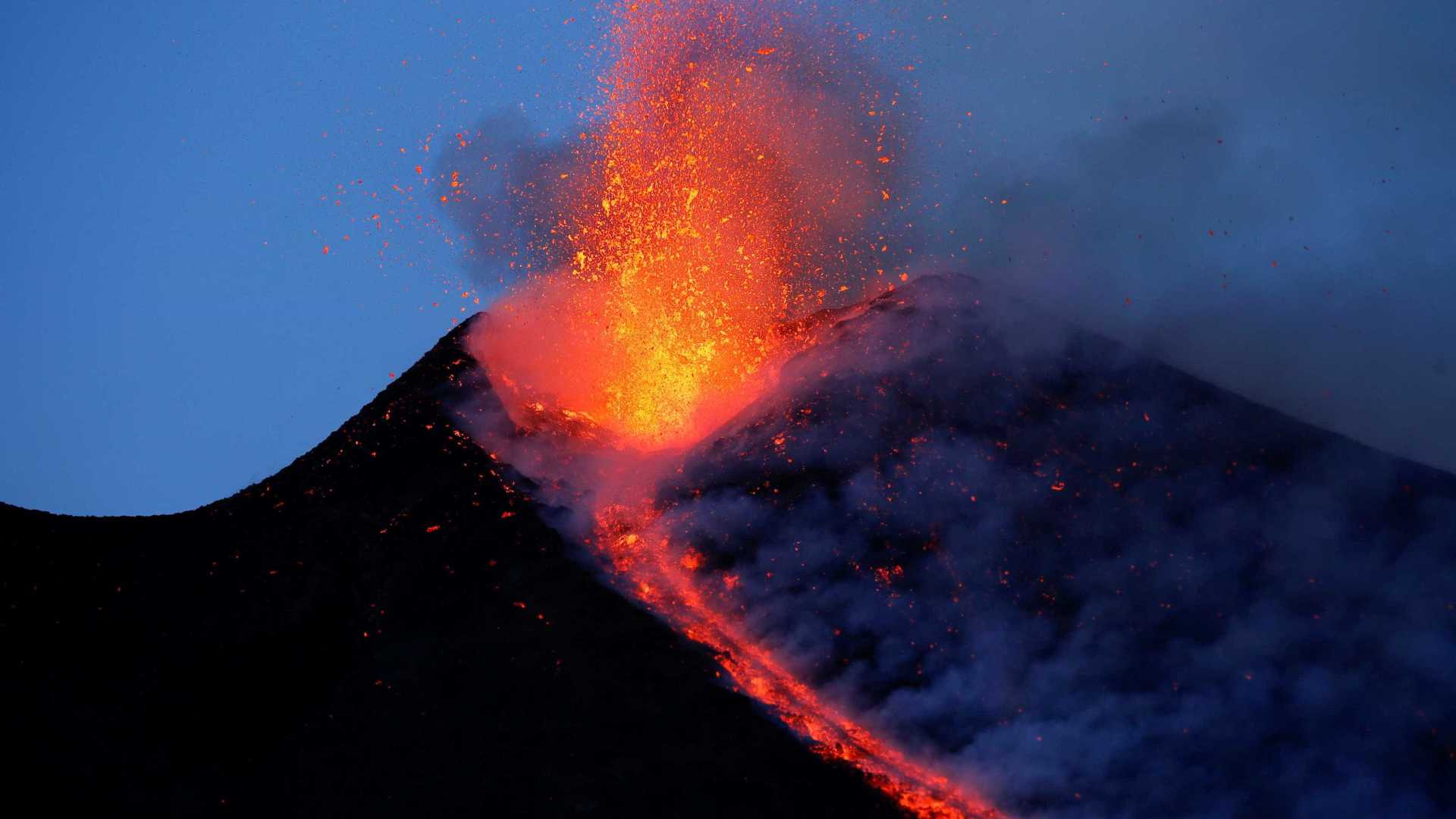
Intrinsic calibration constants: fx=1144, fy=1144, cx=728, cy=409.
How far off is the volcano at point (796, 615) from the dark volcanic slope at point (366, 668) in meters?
0.02

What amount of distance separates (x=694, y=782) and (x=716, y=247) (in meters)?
9.76

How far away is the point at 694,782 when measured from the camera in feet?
21.5

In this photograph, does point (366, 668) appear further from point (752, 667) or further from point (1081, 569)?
point (1081, 569)

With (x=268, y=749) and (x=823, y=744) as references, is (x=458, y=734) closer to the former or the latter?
(x=268, y=749)

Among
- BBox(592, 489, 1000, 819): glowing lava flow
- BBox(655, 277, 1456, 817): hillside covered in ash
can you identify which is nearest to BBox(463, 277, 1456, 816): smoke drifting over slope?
BBox(655, 277, 1456, 817): hillside covered in ash

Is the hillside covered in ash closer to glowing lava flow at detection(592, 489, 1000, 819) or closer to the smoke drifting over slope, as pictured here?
the smoke drifting over slope

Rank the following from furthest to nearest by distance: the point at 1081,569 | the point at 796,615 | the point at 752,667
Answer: the point at 1081,569
the point at 796,615
the point at 752,667

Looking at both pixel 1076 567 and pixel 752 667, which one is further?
pixel 1076 567

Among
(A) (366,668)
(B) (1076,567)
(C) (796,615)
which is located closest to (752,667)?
(C) (796,615)

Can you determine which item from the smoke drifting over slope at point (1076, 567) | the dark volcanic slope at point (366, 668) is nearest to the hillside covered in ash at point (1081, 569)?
the smoke drifting over slope at point (1076, 567)

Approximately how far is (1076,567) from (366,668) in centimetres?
550

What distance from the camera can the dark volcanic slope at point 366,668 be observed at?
6789 millimetres

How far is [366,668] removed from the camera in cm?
774

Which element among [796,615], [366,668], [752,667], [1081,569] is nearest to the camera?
[752,667]
